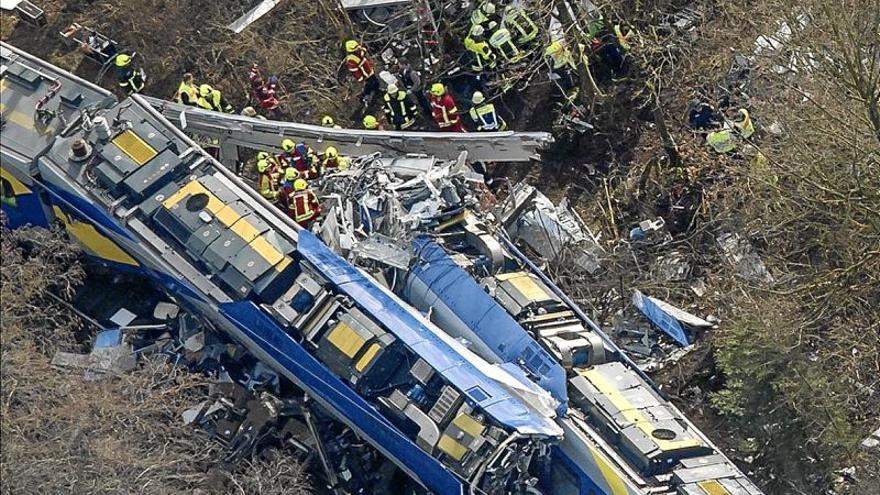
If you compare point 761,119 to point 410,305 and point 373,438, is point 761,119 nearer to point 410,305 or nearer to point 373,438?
point 410,305

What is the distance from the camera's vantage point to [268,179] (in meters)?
19.0

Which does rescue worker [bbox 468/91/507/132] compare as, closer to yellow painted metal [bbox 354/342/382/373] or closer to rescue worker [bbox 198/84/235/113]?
rescue worker [bbox 198/84/235/113]

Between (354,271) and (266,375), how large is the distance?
218 centimetres

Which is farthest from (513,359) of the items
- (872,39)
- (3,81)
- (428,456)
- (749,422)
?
(3,81)

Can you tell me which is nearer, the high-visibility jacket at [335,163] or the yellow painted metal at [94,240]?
the yellow painted metal at [94,240]

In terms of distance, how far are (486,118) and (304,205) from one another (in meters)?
3.48

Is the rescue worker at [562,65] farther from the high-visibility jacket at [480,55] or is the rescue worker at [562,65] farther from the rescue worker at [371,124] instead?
the rescue worker at [371,124]

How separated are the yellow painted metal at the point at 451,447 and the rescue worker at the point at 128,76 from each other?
8563 millimetres

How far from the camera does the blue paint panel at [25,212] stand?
1814 centimetres

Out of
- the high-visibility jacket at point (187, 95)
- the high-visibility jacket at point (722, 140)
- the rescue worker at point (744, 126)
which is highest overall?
the high-visibility jacket at point (187, 95)

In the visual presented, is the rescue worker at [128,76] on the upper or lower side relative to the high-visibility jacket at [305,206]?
upper

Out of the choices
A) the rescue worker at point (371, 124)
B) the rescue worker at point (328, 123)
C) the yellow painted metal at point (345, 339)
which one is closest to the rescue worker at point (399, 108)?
the rescue worker at point (371, 124)

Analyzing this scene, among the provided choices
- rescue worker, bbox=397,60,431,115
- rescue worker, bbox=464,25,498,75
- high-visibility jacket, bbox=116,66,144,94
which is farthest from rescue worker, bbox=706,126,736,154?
high-visibility jacket, bbox=116,66,144,94

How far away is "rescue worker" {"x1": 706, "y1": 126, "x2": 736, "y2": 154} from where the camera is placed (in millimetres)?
19547
